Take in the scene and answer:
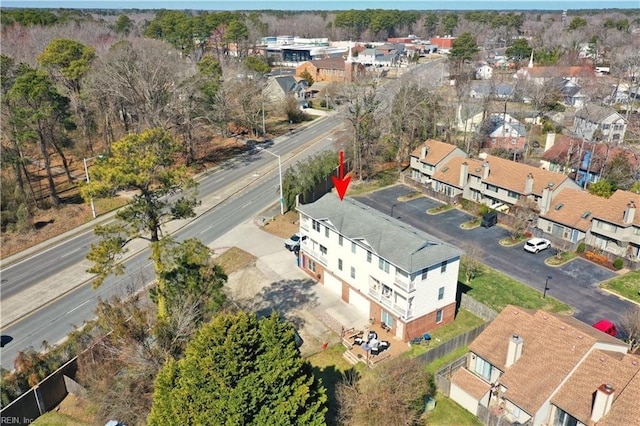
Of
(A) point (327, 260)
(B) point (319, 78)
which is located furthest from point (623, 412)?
(B) point (319, 78)

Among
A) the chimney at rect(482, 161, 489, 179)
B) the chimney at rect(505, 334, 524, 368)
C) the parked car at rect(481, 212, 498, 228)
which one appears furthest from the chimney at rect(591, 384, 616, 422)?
the chimney at rect(482, 161, 489, 179)

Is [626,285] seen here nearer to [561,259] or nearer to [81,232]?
[561,259]

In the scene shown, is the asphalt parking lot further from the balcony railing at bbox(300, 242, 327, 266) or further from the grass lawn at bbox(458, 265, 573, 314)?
the balcony railing at bbox(300, 242, 327, 266)

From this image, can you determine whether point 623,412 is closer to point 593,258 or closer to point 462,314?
point 462,314

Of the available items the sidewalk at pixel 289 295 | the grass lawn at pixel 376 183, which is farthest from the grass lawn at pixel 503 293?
the grass lawn at pixel 376 183

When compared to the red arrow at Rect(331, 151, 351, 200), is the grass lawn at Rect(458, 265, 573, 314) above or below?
below
